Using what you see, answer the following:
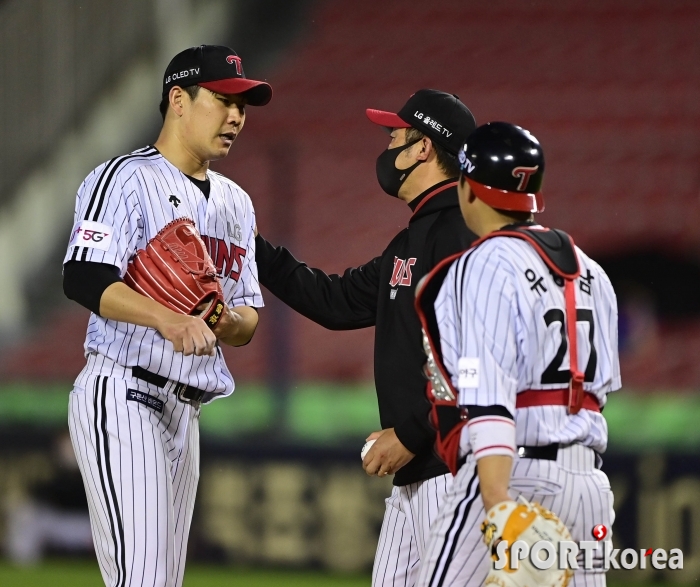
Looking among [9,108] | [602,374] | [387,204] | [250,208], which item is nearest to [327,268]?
[387,204]

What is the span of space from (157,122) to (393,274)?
7.19 meters

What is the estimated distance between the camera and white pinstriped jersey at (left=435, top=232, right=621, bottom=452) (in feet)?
8.20

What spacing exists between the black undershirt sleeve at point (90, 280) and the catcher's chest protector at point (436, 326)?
38.2 inches

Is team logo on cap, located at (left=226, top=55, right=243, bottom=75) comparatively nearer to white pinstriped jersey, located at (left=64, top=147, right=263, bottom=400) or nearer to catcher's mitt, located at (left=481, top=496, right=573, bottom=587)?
white pinstriped jersey, located at (left=64, top=147, right=263, bottom=400)

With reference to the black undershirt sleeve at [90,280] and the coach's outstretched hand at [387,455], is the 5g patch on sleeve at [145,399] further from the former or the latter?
the coach's outstretched hand at [387,455]

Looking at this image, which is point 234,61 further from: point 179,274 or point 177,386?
A: point 177,386

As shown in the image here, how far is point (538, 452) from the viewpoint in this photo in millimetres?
2600

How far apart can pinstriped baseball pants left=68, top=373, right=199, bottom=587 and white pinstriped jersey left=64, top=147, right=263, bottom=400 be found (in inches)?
3.9

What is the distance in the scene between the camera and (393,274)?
11.6 feet

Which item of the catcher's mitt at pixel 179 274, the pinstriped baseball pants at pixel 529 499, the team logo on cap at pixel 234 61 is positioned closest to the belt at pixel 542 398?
the pinstriped baseball pants at pixel 529 499

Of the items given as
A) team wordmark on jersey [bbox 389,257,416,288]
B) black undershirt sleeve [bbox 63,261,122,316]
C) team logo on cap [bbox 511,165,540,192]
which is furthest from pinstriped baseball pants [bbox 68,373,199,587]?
team logo on cap [bbox 511,165,540,192]

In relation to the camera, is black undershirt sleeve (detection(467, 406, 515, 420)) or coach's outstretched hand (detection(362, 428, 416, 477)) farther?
coach's outstretched hand (detection(362, 428, 416, 477))

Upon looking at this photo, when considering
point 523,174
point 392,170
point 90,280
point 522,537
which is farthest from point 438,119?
point 522,537

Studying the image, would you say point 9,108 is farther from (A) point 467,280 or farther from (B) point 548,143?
(A) point 467,280
